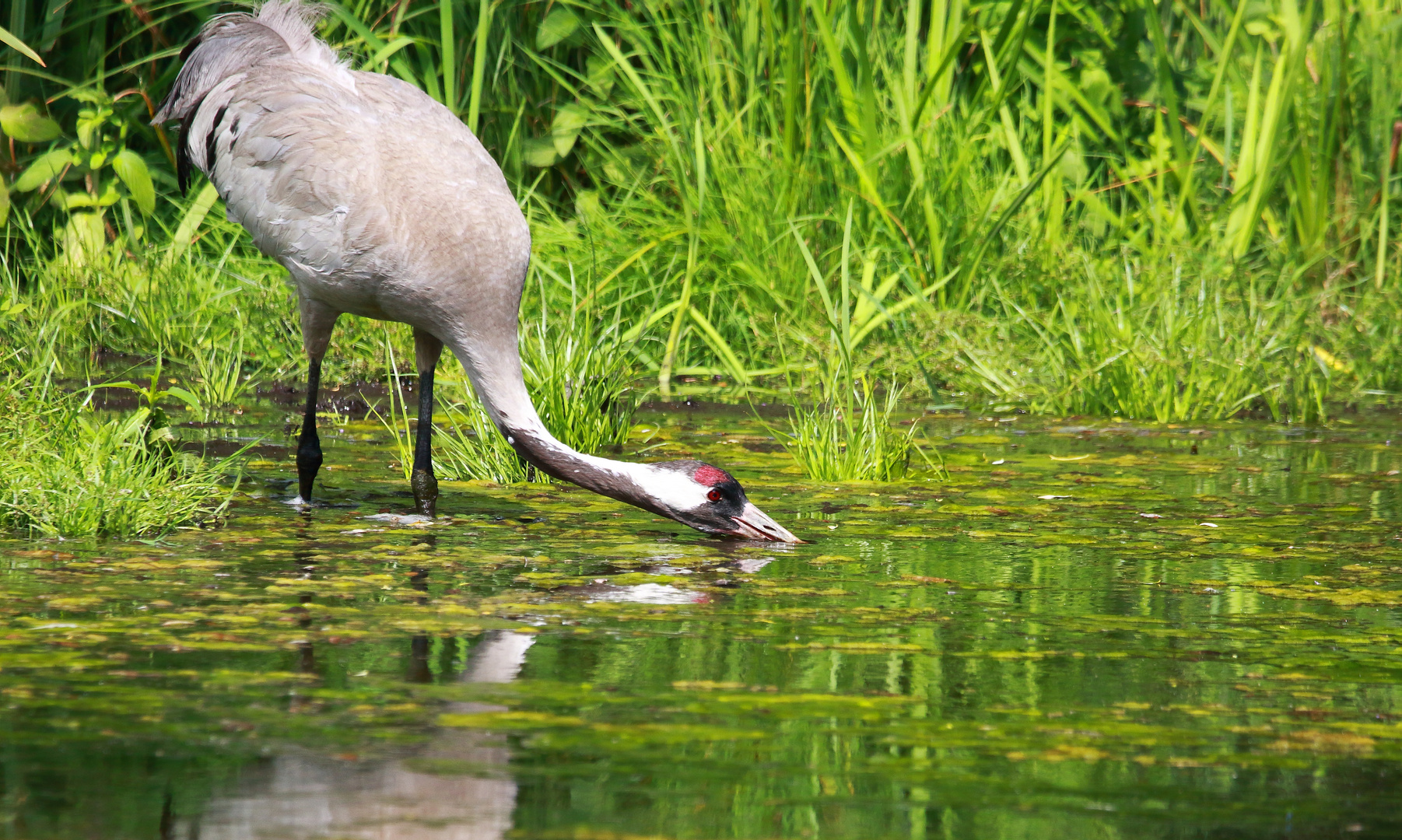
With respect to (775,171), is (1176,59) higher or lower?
higher

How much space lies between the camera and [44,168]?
29.6ft

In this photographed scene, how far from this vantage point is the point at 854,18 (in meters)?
8.59

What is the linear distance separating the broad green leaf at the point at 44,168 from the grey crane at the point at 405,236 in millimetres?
3326

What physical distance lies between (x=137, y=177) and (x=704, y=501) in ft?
16.3

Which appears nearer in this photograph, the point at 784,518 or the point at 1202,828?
the point at 1202,828

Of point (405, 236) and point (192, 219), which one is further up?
point (192, 219)

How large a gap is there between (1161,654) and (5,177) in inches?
293

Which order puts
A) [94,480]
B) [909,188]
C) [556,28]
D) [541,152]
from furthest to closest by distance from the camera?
[541,152]
[556,28]
[909,188]
[94,480]

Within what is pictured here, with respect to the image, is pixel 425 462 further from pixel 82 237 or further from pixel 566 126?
pixel 82 237

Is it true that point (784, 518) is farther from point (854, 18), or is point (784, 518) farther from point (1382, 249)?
point (1382, 249)

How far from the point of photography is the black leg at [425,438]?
556cm

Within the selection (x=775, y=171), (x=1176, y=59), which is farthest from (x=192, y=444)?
(x=1176, y=59)

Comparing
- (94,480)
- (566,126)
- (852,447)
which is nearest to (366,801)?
(94,480)

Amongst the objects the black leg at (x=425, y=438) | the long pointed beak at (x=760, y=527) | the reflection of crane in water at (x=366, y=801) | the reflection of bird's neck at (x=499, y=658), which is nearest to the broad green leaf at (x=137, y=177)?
the black leg at (x=425, y=438)
